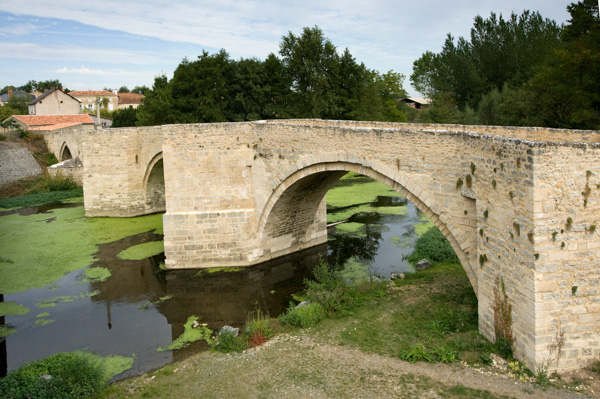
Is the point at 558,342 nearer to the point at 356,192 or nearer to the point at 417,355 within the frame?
the point at 417,355

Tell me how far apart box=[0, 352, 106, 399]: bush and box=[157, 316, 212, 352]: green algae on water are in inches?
63.6

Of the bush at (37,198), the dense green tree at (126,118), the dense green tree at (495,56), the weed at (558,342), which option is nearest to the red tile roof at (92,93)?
the dense green tree at (126,118)

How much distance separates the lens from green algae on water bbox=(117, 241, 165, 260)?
15469mm

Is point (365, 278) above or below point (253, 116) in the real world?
below

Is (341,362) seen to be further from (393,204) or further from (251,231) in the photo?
(393,204)

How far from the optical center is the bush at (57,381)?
7.23m

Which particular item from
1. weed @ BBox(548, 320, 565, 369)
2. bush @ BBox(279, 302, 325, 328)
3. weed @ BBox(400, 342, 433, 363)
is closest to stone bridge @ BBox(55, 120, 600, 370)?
weed @ BBox(548, 320, 565, 369)

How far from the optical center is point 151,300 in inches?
482

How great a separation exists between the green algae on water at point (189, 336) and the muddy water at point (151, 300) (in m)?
0.15

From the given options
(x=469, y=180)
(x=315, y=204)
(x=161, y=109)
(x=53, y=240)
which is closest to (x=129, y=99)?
(x=161, y=109)

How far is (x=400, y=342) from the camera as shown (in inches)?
330

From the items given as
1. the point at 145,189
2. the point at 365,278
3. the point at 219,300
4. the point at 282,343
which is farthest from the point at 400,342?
the point at 145,189

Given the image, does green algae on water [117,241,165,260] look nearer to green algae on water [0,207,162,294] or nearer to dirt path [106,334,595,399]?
green algae on water [0,207,162,294]

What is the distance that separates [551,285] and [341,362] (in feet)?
11.2
